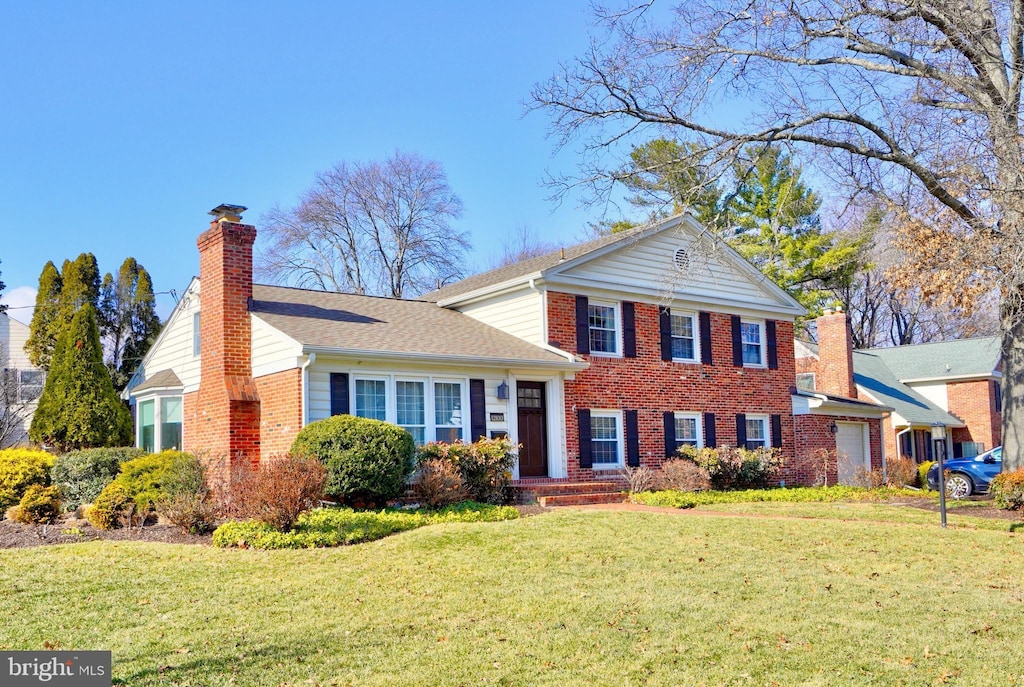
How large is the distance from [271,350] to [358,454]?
346cm

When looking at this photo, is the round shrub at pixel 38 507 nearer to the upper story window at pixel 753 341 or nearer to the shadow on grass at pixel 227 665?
the shadow on grass at pixel 227 665

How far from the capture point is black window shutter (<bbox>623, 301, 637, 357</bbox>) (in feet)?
68.6

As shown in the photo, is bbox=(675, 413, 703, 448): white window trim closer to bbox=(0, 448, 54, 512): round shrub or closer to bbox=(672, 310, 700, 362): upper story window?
bbox=(672, 310, 700, 362): upper story window

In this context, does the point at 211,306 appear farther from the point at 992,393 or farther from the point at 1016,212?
the point at 992,393

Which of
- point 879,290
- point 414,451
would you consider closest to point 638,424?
point 414,451

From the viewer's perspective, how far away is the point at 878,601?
29.0ft

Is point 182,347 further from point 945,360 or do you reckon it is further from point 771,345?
point 945,360

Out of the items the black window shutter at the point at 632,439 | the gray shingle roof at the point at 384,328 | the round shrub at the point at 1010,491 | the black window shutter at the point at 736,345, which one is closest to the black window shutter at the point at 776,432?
the black window shutter at the point at 736,345

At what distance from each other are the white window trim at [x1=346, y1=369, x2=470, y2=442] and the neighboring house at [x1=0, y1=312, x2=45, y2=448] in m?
11.3

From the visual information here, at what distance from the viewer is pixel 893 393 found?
32.1m

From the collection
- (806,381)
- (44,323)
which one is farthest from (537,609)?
(806,381)

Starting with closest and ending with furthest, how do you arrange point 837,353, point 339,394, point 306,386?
point 306,386 → point 339,394 → point 837,353

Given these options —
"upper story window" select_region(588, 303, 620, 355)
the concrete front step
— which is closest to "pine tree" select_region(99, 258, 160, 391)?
"upper story window" select_region(588, 303, 620, 355)

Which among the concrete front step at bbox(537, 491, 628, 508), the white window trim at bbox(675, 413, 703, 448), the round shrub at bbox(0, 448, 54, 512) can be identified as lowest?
the concrete front step at bbox(537, 491, 628, 508)
